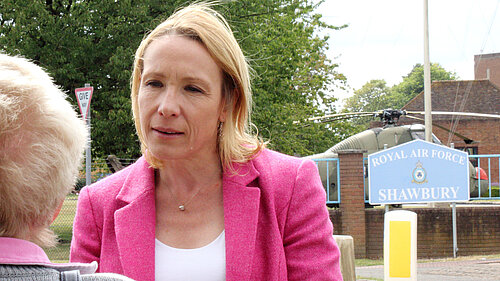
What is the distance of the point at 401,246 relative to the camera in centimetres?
449

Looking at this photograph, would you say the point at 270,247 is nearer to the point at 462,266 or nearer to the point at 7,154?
the point at 7,154

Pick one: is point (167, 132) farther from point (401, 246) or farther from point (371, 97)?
point (371, 97)

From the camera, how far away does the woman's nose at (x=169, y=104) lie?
6.89 ft

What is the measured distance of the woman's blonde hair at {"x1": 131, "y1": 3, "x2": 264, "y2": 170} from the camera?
218 cm

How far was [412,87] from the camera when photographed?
90.3m

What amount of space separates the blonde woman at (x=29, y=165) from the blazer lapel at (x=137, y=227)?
746 millimetres

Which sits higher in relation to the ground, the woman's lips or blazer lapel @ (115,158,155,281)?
the woman's lips

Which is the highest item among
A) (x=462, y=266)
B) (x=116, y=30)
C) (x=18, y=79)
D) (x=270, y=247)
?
(x=116, y=30)

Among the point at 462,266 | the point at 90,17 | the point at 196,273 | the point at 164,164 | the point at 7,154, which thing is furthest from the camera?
the point at 90,17

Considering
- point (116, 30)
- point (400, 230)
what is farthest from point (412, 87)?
point (400, 230)

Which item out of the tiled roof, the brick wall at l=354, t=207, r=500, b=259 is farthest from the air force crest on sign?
the tiled roof

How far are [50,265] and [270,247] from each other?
0.97m

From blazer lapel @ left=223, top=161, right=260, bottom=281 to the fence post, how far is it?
10.3 metres

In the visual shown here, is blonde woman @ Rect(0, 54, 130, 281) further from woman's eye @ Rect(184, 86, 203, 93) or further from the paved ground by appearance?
the paved ground
